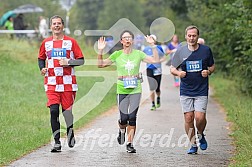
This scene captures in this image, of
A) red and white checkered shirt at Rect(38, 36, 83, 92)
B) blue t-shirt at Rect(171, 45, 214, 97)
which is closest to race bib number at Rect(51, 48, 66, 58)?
red and white checkered shirt at Rect(38, 36, 83, 92)

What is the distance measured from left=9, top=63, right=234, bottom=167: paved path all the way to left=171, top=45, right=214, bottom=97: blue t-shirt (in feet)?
3.34

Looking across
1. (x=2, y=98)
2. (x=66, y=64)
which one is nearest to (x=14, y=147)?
(x=66, y=64)

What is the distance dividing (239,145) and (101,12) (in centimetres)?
9906

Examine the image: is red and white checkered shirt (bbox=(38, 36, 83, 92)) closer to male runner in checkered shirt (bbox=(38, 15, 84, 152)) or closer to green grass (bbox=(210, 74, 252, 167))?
male runner in checkered shirt (bbox=(38, 15, 84, 152))

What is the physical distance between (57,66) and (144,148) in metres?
1.97

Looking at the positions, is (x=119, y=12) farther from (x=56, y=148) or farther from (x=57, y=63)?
(x=56, y=148)

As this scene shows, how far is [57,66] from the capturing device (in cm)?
1120

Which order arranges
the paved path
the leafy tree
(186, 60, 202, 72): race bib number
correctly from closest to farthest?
1. the paved path
2. (186, 60, 202, 72): race bib number
3. the leafy tree

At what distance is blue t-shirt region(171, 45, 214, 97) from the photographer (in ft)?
36.0

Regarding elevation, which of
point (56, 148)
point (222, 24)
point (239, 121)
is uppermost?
point (222, 24)

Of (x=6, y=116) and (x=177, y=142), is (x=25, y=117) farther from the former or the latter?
(x=177, y=142)

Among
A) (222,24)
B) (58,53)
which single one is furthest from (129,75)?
(222,24)

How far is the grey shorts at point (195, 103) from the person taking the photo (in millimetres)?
11023

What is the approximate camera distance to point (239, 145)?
461 inches
